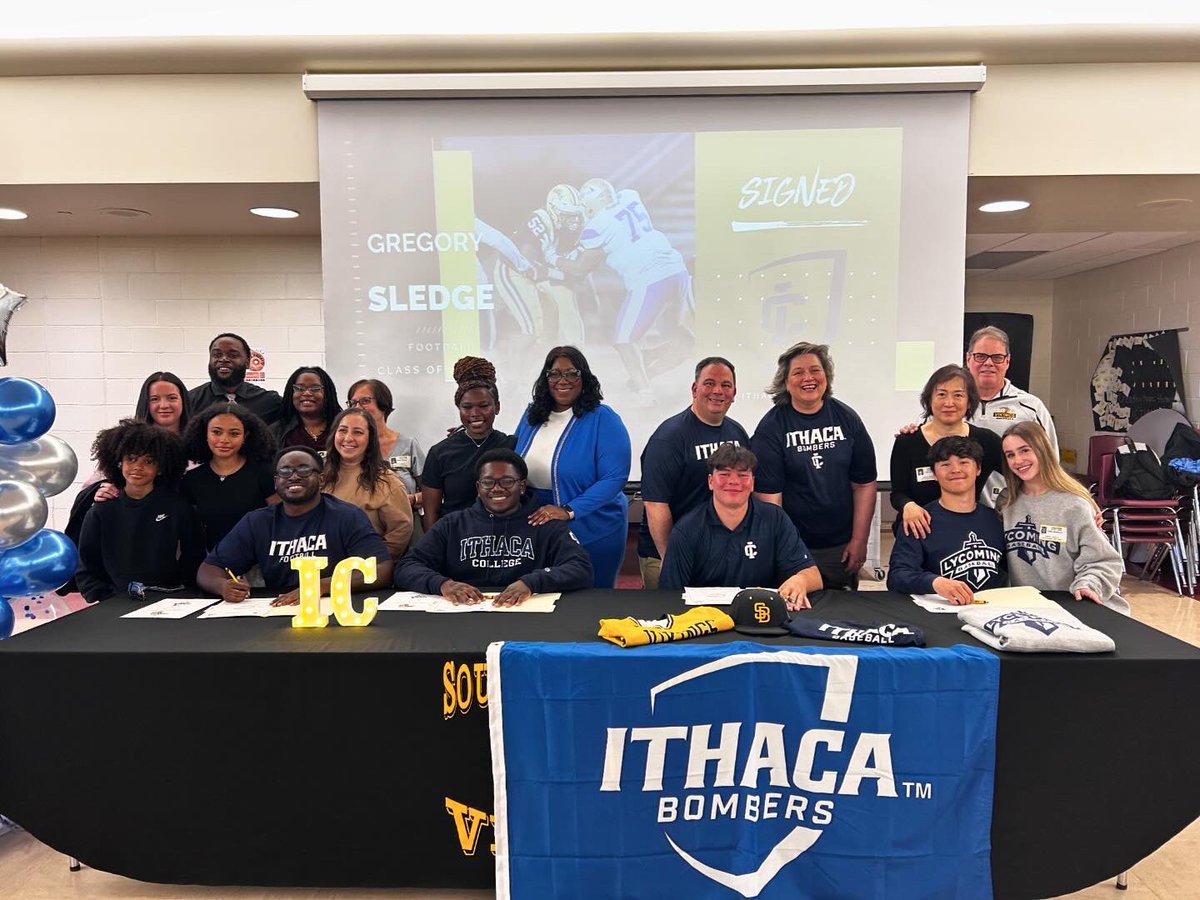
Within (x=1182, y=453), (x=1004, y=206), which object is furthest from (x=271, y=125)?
(x=1182, y=453)

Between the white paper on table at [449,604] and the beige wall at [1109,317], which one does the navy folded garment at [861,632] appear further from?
the beige wall at [1109,317]

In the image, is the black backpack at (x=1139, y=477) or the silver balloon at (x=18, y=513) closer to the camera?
the silver balloon at (x=18, y=513)

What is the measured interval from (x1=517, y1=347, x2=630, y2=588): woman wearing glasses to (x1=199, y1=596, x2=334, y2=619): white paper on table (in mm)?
957

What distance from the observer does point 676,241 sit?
393 cm

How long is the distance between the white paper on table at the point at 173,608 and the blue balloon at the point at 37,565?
1.14 ft

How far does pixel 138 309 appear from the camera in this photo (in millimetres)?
5113

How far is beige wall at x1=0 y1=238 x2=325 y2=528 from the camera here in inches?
200

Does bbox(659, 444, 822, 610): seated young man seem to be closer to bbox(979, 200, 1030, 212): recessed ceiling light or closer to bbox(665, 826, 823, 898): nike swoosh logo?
bbox(665, 826, 823, 898): nike swoosh logo

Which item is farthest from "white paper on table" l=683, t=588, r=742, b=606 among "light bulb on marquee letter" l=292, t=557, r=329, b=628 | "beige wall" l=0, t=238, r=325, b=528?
"beige wall" l=0, t=238, r=325, b=528

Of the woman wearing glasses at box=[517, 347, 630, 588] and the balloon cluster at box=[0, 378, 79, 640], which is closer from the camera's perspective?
the balloon cluster at box=[0, 378, 79, 640]

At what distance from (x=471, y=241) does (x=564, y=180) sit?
1.86ft

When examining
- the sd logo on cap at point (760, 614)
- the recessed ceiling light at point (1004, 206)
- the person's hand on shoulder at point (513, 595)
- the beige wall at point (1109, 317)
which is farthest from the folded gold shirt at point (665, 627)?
the beige wall at point (1109, 317)

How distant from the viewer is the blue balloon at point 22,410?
2252 mm

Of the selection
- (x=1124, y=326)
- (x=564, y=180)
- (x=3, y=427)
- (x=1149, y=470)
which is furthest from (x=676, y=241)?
(x=1124, y=326)
